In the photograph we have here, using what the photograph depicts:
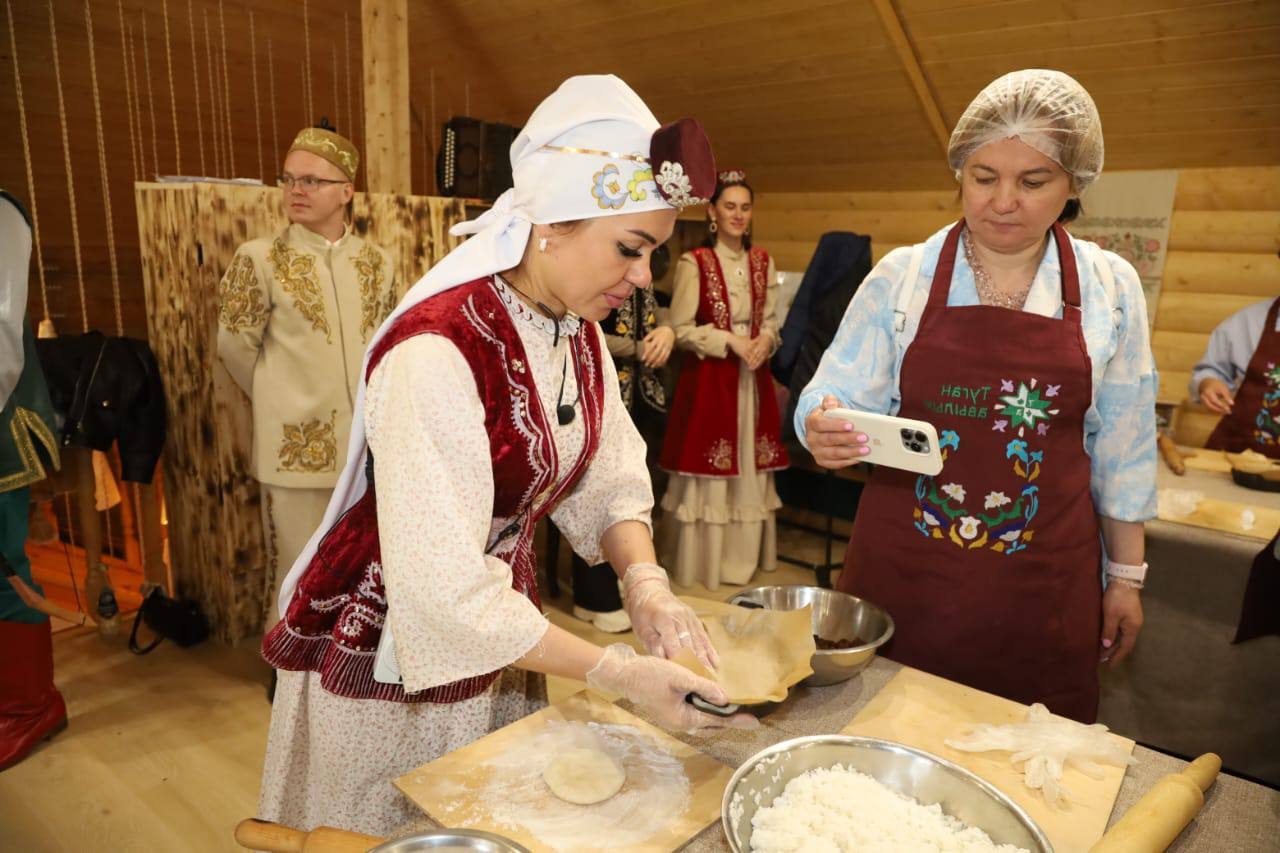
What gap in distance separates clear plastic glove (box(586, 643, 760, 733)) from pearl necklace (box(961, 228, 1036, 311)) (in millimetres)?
914

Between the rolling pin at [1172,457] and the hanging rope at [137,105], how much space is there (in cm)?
500

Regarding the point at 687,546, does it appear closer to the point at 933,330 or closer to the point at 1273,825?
the point at 933,330

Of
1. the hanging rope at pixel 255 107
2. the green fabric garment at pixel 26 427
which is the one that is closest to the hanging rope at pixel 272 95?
the hanging rope at pixel 255 107

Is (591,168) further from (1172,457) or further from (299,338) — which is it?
(1172,457)

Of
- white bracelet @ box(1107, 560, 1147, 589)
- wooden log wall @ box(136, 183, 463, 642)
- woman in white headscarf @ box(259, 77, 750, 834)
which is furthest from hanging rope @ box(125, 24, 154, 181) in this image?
white bracelet @ box(1107, 560, 1147, 589)

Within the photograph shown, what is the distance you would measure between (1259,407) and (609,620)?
2.55 metres

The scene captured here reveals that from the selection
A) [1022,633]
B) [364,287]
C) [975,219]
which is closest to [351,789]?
[1022,633]

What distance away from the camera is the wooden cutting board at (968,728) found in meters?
1.01

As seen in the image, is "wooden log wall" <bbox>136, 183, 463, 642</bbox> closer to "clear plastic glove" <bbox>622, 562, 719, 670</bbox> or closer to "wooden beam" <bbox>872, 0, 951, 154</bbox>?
"wooden beam" <bbox>872, 0, 951, 154</bbox>

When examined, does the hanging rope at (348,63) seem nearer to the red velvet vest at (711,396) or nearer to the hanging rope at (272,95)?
the hanging rope at (272,95)

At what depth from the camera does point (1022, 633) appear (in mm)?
1556

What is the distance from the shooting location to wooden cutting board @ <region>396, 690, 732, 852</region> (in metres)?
0.96

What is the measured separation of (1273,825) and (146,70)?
5.40m

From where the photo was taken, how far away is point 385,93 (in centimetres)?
377
